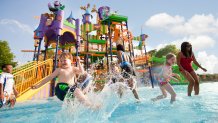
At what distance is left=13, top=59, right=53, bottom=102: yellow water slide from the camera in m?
8.29

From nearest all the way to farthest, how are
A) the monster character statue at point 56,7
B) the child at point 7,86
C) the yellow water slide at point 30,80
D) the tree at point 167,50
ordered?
1. the child at point 7,86
2. the yellow water slide at point 30,80
3. the monster character statue at point 56,7
4. the tree at point 167,50

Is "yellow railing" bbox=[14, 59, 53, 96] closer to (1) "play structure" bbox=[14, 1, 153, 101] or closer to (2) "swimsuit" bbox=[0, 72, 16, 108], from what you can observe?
(1) "play structure" bbox=[14, 1, 153, 101]

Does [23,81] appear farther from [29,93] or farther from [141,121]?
[141,121]

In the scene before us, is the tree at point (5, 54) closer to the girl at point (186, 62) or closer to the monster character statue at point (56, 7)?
the monster character statue at point (56, 7)

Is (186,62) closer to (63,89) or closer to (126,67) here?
(126,67)

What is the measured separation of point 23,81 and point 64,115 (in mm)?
5668

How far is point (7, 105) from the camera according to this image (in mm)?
6395

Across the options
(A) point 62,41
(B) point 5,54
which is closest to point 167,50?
(B) point 5,54

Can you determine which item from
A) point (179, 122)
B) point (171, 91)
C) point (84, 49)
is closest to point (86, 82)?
point (179, 122)

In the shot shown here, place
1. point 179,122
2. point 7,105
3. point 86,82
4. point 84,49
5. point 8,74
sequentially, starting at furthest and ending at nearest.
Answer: point 84,49 < point 7,105 < point 8,74 < point 86,82 < point 179,122

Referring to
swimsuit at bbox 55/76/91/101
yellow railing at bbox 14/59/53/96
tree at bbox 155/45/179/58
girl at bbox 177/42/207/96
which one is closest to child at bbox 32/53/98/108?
swimsuit at bbox 55/76/91/101

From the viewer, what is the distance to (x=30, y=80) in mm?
9000

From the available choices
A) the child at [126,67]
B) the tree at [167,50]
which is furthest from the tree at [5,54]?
the tree at [167,50]

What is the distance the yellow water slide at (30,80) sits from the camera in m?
8.29
